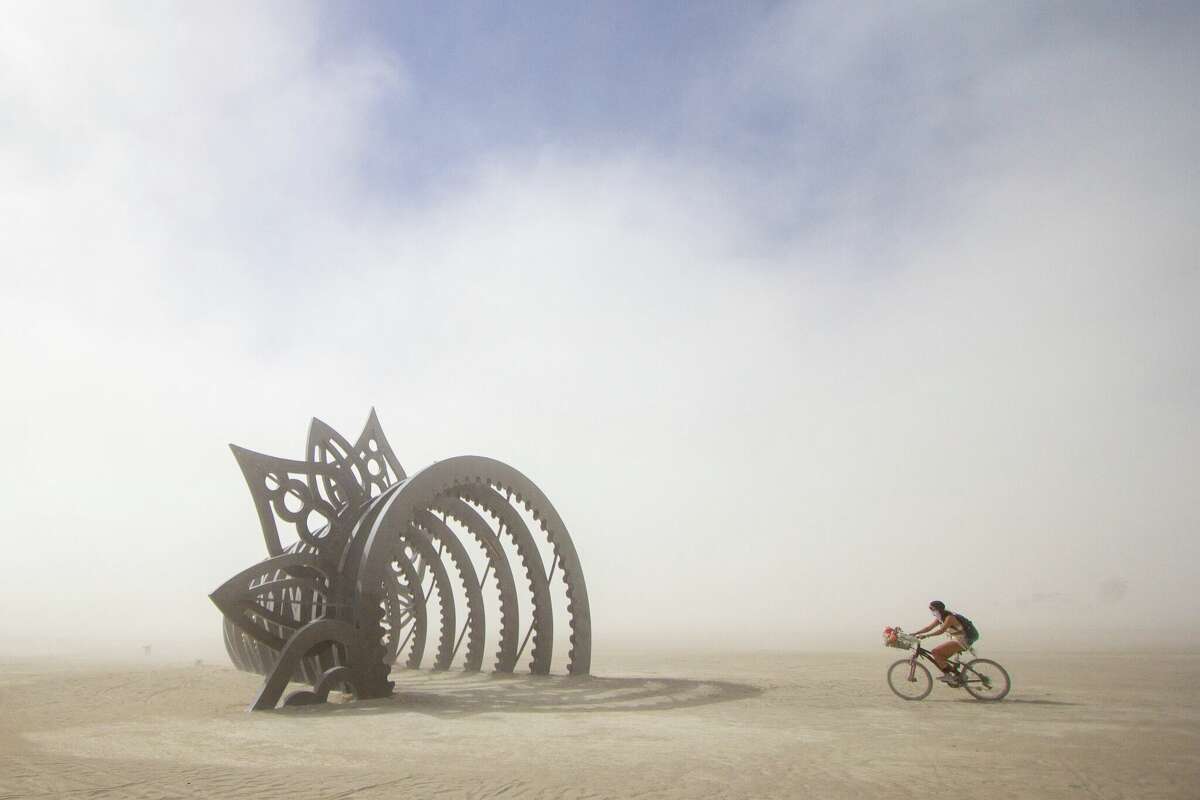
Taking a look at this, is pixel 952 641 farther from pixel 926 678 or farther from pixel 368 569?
pixel 368 569

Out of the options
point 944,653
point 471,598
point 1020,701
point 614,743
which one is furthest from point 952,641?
point 471,598

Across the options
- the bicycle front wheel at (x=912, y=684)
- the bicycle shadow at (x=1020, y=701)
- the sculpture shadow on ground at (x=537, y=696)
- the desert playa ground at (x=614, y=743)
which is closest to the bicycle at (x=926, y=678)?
the bicycle front wheel at (x=912, y=684)

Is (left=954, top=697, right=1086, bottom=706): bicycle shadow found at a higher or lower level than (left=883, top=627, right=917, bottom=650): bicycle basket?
lower

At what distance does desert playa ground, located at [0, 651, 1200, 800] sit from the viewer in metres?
8.49

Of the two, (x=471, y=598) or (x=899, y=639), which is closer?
(x=899, y=639)

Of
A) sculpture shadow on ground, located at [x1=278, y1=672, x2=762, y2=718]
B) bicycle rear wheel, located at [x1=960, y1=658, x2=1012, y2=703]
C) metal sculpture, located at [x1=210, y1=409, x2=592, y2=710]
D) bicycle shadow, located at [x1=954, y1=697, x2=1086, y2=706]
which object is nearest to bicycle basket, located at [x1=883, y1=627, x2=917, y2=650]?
bicycle rear wheel, located at [x1=960, y1=658, x2=1012, y2=703]

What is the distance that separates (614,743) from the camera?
1118 cm

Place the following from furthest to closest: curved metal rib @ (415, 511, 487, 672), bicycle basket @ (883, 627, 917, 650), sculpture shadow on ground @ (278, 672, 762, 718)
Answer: curved metal rib @ (415, 511, 487, 672) < bicycle basket @ (883, 627, 917, 650) < sculpture shadow on ground @ (278, 672, 762, 718)

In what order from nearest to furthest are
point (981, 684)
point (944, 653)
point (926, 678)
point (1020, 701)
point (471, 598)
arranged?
point (944, 653) → point (1020, 701) → point (926, 678) → point (981, 684) → point (471, 598)

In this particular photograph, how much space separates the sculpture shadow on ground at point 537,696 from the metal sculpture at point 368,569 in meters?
0.97

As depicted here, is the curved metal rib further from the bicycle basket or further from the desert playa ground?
the bicycle basket

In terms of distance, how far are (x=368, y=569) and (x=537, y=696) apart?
15.2 feet

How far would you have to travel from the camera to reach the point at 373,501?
19.4m

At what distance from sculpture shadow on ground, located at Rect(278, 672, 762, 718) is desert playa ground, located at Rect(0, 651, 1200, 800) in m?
0.10
